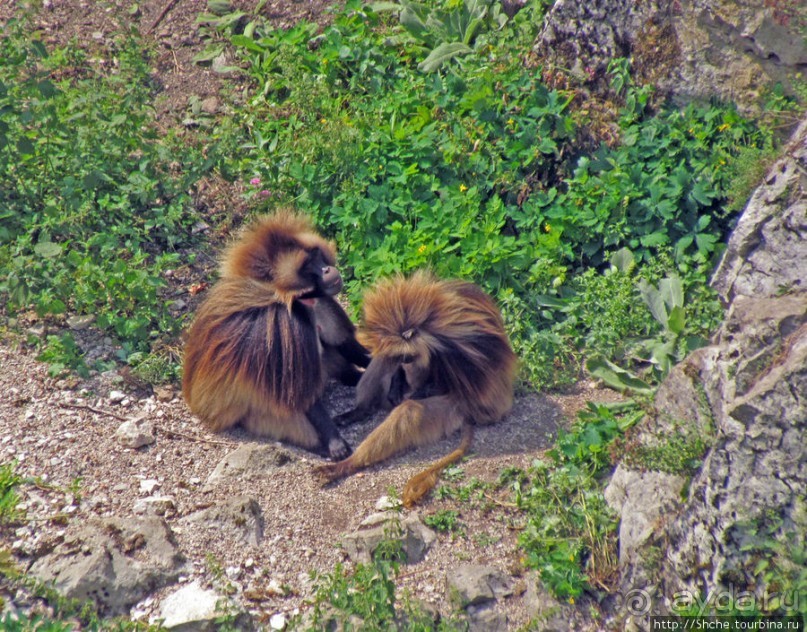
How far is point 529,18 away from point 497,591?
571 centimetres

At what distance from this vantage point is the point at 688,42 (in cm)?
737

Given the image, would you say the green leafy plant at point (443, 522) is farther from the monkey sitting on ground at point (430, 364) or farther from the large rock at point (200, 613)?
the large rock at point (200, 613)

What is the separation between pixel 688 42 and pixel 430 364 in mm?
3423

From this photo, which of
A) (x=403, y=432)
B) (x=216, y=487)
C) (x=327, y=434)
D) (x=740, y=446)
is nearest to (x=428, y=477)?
(x=403, y=432)

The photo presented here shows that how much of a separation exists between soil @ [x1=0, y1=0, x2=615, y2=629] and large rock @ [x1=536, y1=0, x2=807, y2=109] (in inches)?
107

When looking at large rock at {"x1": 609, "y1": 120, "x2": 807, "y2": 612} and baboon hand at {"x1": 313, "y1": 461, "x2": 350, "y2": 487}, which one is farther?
baboon hand at {"x1": 313, "y1": 461, "x2": 350, "y2": 487}

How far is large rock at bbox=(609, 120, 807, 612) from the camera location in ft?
13.9

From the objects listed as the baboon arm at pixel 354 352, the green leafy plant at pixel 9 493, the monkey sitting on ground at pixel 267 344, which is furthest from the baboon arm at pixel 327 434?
the green leafy plant at pixel 9 493

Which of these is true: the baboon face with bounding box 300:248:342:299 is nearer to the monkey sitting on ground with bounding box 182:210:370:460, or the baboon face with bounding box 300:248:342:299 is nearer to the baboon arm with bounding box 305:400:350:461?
the monkey sitting on ground with bounding box 182:210:370:460

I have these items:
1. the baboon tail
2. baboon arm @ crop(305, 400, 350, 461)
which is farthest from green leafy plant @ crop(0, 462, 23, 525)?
the baboon tail

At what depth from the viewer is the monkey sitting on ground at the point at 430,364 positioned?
20.8 ft

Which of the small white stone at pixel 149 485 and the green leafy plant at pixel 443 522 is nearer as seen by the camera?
the green leafy plant at pixel 443 522

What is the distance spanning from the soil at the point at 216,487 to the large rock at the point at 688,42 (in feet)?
8.95

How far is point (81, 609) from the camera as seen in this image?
4629mm
